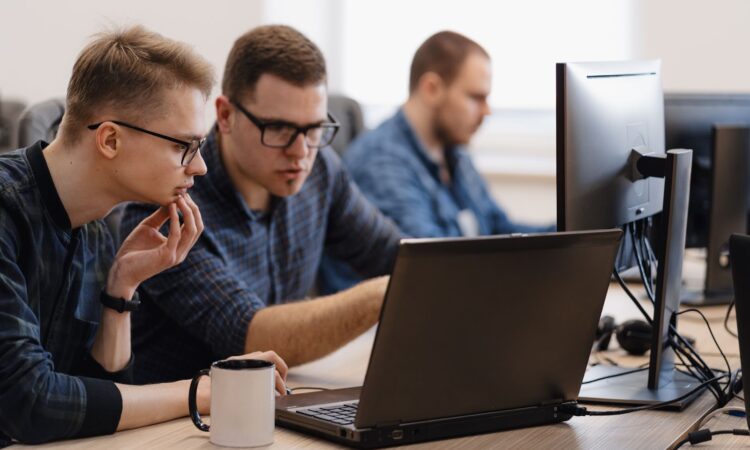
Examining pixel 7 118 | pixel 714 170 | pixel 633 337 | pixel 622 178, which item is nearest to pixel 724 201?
pixel 714 170

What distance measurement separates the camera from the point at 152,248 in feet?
5.20

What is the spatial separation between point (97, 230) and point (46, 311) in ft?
0.54

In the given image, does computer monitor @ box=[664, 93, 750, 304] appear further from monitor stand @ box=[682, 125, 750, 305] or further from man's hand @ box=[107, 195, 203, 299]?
man's hand @ box=[107, 195, 203, 299]

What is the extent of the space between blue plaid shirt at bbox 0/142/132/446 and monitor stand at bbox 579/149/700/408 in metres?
0.71

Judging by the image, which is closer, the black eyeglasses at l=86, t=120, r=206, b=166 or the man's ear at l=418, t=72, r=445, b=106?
the black eyeglasses at l=86, t=120, r=206, b=166

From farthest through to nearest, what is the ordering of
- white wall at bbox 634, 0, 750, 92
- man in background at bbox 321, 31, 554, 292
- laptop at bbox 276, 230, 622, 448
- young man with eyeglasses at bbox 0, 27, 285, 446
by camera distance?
white wall at bbox 634, 0, 750, 92
man in background at bbox 321, 31, 554, 292
young man with eyeglasses at bbox 0, 27, 285, 446
laptop at bbox 276, 230, 622, 448

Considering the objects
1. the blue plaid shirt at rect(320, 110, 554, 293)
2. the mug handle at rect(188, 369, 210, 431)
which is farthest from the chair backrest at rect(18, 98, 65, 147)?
the blue plaid shirt at rect(320, 110, 554, 293)

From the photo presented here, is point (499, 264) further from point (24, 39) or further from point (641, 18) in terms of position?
point (641, 18)

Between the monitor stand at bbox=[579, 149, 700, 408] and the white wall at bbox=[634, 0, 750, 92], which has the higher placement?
the white wall at bbox=[634, 0, 750, 92]

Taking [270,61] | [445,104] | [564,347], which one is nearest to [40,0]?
[445,104]

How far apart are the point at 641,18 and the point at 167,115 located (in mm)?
2746

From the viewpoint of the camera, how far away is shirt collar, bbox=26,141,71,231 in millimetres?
1421

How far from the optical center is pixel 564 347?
53.0 inches

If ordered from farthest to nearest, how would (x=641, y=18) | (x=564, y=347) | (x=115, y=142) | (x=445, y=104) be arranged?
1. (x=641, y=18)
2. (x=445, y=104)
3. (x=115, y=142)
4. (x=564, y=347)
